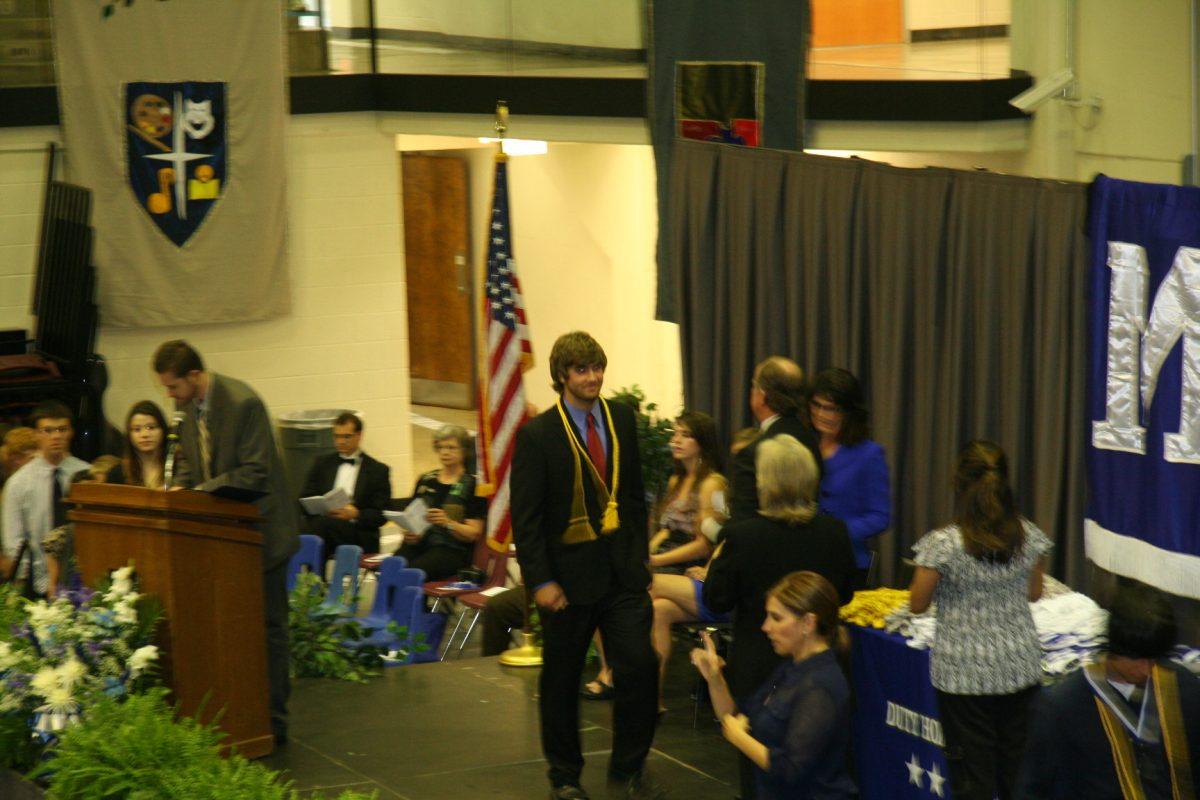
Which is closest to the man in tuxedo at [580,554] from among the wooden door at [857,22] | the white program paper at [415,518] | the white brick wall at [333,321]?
the white program paper at [415,518]

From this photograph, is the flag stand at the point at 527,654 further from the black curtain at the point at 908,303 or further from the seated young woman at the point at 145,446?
the seated young woman at the point at 145,446

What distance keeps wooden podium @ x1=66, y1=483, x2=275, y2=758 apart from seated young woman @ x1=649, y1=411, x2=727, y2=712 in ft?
5.35

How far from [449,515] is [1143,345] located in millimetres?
4700

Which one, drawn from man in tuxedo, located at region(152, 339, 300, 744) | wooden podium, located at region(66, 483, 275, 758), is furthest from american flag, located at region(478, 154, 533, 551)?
wooden podium, located at region(66, 483, 275, 758)

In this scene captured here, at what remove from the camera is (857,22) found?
1059 centimetres

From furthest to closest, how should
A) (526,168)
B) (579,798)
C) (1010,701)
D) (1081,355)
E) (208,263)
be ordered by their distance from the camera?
(526,168)
(208,263)
(1081,355)
(579,798)
(1010,701)

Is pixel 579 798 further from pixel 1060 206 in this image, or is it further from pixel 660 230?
pixel 660 230

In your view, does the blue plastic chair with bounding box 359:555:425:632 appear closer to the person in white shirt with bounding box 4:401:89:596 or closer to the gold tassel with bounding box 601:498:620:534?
the person in white shirt with bounding box 4:401:89:596

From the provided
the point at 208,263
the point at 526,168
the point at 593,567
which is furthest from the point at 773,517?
the point at 526,168

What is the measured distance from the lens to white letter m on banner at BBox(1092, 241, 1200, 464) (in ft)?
17.1

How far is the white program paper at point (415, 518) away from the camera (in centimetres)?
922

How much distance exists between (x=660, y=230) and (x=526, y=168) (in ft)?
20.6

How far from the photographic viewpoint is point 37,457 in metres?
7.76

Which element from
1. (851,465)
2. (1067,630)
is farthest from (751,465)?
(1067,630)
